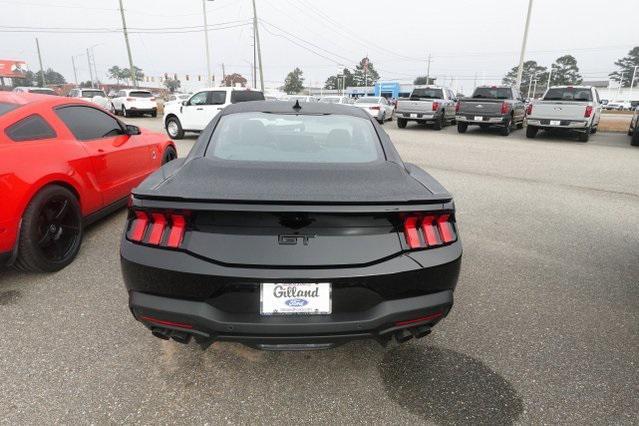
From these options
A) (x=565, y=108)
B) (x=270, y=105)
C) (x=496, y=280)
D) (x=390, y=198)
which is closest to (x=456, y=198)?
(x=496, y=280)

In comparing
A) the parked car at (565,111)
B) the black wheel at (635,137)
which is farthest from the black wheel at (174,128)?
the black wheel at (635,137)

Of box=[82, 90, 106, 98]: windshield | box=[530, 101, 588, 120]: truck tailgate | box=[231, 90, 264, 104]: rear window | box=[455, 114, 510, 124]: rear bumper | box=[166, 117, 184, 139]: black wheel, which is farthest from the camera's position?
box=[82, 90, 106, 98]: windshield

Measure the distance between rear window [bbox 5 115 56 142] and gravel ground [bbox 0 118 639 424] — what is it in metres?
1.22

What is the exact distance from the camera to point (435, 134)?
1681 centimetres

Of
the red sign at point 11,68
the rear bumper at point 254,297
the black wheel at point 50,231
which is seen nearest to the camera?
the rear bumper at point 254,297

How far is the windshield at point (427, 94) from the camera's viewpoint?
19.0 metres

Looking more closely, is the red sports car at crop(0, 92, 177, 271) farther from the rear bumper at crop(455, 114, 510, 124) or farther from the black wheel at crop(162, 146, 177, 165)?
the rear bumper at crop(455, 114, 510, 124)

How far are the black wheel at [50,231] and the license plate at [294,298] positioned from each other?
103 inches

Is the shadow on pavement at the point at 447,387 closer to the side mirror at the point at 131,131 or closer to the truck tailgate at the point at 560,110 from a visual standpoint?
the side mirror at the point at 131,131

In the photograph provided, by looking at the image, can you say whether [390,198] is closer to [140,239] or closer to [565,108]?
[140,239]

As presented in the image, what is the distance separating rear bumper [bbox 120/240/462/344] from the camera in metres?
2.01

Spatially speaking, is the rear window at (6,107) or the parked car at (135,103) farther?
the parked car at (135,103)

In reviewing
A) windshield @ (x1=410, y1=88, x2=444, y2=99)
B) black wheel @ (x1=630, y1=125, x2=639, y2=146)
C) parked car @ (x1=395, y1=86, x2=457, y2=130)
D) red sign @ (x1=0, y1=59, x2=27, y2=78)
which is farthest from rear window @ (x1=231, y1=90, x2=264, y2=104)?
red sign @ (x1=0, y1=59, x2=27, y2=78)

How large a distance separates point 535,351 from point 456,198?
4202 mm
